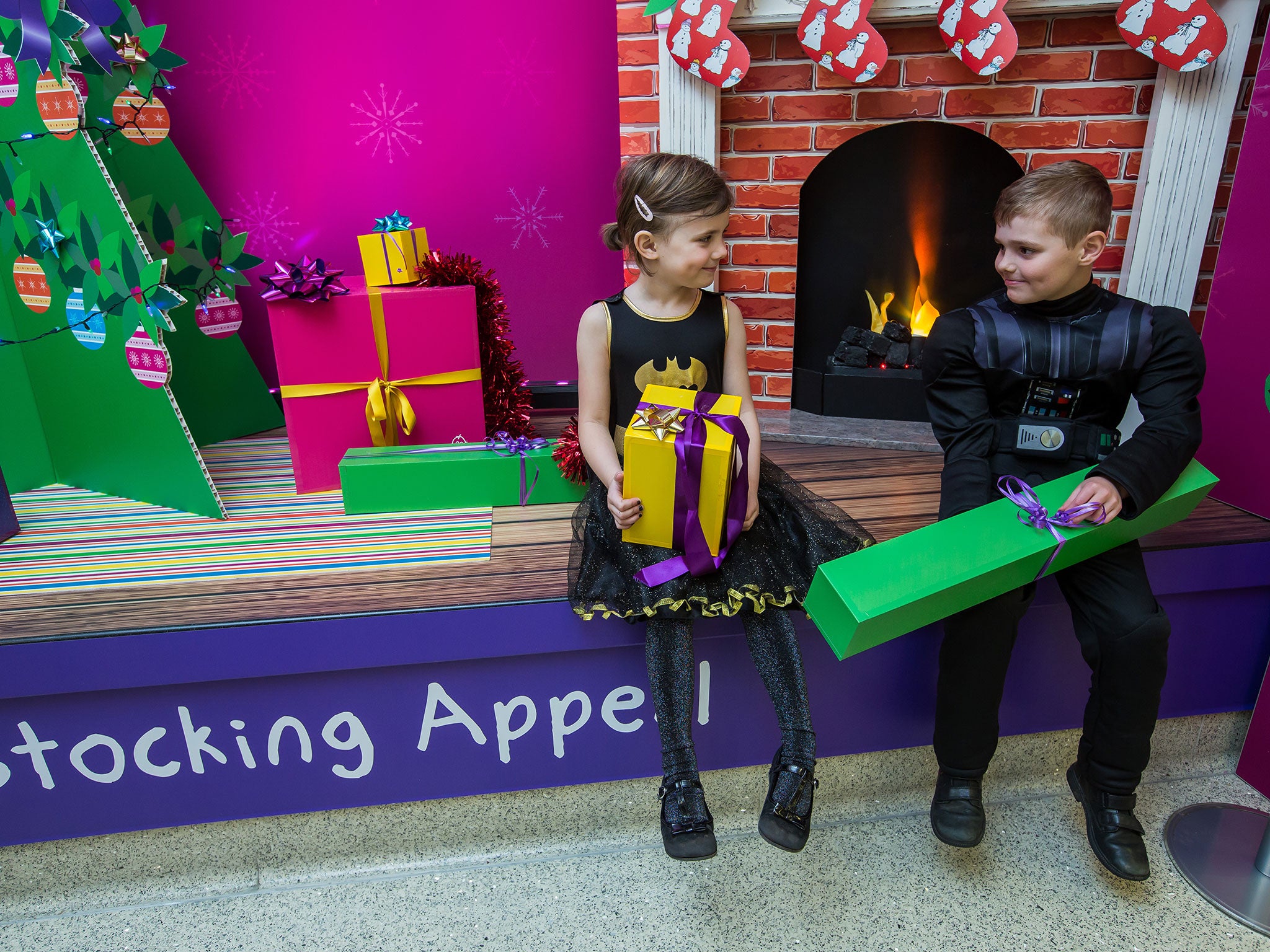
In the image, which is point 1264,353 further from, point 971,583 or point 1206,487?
point 971,583

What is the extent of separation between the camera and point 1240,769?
1.60 metres

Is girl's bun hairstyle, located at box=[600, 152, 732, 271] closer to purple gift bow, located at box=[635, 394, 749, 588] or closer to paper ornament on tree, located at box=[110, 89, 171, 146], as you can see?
purple gift bow, located at box=[635, 394, 749, 588]

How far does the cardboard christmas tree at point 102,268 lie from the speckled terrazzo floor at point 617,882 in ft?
2.37

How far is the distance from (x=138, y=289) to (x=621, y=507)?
1.06 meters

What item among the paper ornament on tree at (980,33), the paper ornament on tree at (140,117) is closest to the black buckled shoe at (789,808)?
the paper ornament on tree at (980,33)

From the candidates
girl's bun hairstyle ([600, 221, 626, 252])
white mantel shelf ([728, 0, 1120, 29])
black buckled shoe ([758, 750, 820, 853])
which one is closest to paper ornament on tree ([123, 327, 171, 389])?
girl's bun hairstyle ([600, 221, 626, 252])

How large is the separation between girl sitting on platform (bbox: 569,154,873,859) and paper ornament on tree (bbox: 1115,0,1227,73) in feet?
3.92

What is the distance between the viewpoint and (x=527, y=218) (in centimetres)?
233

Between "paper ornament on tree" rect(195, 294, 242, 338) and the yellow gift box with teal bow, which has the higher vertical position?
the yellow gift box with teal bow

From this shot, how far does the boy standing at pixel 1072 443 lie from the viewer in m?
1.28

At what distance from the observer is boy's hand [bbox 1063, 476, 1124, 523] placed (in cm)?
122

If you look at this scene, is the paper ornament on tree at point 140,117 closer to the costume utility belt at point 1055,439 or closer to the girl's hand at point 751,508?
the girl's hand at point 751,508

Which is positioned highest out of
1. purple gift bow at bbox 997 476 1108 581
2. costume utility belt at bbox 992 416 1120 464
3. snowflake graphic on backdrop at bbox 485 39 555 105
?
snowflake graphic on backdrop at bbox 485 39 555 105

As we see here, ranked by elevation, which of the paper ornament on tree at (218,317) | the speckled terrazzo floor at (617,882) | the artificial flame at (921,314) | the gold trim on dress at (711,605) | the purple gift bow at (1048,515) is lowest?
the speckled terrazzo floor at (617,882)
